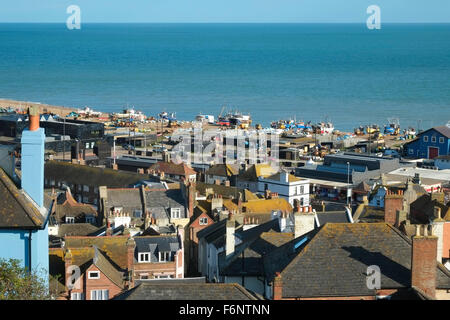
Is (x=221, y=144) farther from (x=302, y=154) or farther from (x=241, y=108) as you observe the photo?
(x=241, y=108)

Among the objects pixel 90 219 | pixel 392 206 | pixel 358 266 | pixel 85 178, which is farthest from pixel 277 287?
pixel 85 178

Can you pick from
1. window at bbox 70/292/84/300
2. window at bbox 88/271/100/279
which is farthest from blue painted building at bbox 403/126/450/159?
window at bbox 70/292/84/300

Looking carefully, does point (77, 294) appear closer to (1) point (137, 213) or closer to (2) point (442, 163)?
(1) point (137, 213)

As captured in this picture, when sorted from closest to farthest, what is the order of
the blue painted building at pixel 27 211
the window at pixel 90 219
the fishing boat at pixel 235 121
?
the blue painted building at pixel 27 211
the window at pixel 90 219
the fishing boat at pixel 235 121

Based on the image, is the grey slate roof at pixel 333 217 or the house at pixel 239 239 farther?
the grey slate roof at pixel 333 217

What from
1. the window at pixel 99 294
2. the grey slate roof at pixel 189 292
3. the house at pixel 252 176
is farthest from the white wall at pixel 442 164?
the grey slate roof at pixel 189 292

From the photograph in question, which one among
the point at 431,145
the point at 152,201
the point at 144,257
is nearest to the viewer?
the point at 144,257

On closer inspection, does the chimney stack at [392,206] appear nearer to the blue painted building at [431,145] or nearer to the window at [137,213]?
the window at [137,213]
